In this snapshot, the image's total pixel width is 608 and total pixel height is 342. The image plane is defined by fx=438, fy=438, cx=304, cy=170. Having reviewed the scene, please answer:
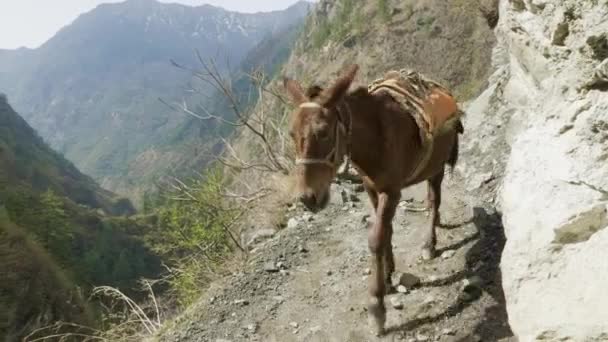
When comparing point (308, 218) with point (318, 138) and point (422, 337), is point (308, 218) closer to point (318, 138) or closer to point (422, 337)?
point (422, 337)

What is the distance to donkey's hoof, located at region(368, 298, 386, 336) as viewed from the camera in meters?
4.00

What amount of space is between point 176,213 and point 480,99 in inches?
511

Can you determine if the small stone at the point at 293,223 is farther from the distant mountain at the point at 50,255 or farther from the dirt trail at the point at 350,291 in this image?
the distant mountain at the point at 50,255

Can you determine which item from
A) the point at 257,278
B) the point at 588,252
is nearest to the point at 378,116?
the point at 588,252

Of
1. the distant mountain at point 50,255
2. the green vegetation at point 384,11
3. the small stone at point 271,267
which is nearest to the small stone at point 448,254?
the small stone at point 271,267

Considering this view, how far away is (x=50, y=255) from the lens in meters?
38.6

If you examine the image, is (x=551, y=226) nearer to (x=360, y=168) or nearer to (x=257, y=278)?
(x=360, y=168)

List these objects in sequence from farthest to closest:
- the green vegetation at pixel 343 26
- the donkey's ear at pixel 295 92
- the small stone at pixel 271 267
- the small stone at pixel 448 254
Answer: the green vegetation at pixel 343 26, the small stone at pixel 271 267, the small stone at pixel 448 254, the donkey's ear at pixel 295 92

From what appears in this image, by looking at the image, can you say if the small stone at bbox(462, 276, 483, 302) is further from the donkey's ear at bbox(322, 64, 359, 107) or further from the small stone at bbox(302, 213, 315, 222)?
the small stone at bbox(302, 213, 315, 222)

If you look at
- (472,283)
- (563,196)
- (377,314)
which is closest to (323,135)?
(563,196)

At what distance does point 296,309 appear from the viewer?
4867 millimetres

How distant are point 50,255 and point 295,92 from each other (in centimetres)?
4235

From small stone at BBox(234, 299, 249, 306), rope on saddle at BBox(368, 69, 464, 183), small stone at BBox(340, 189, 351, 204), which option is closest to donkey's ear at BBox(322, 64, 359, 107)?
rope on saddle at BBox(368, 69, 464, 183)

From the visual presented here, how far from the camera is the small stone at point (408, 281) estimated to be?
14.9 ft
